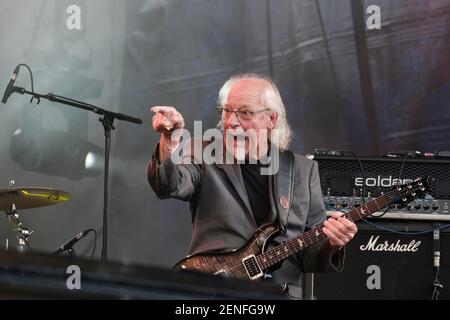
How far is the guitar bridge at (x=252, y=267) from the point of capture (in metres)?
2.76

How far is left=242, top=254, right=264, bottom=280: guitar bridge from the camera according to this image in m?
2.76

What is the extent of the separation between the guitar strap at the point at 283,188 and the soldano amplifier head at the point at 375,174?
92 centimetres

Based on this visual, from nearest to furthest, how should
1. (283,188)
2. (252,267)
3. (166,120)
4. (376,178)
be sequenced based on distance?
1. (166,120)
2. (252,267)
3. (283,188)
4. (376,178)

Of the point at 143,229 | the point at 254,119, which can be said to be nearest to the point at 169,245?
the point at 143,229

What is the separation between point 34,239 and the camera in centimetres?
502

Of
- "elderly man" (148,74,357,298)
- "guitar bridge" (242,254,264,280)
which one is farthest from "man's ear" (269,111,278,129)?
"guitar bridge" (242,254,264,280)

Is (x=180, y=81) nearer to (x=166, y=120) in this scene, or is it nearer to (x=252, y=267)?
(x=252, y=267)

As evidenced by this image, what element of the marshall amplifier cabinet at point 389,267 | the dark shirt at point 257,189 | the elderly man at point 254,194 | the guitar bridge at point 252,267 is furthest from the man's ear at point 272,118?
the marshall amplifier cabinet at point 389,267

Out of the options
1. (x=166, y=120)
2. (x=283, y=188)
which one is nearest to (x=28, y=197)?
(x=283, y=188)

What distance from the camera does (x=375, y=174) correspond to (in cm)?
394

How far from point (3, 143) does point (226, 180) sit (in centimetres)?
258

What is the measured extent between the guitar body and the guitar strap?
78mm

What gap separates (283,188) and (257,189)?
0.10 meters

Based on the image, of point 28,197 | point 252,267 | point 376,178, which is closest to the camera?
point 252,267
